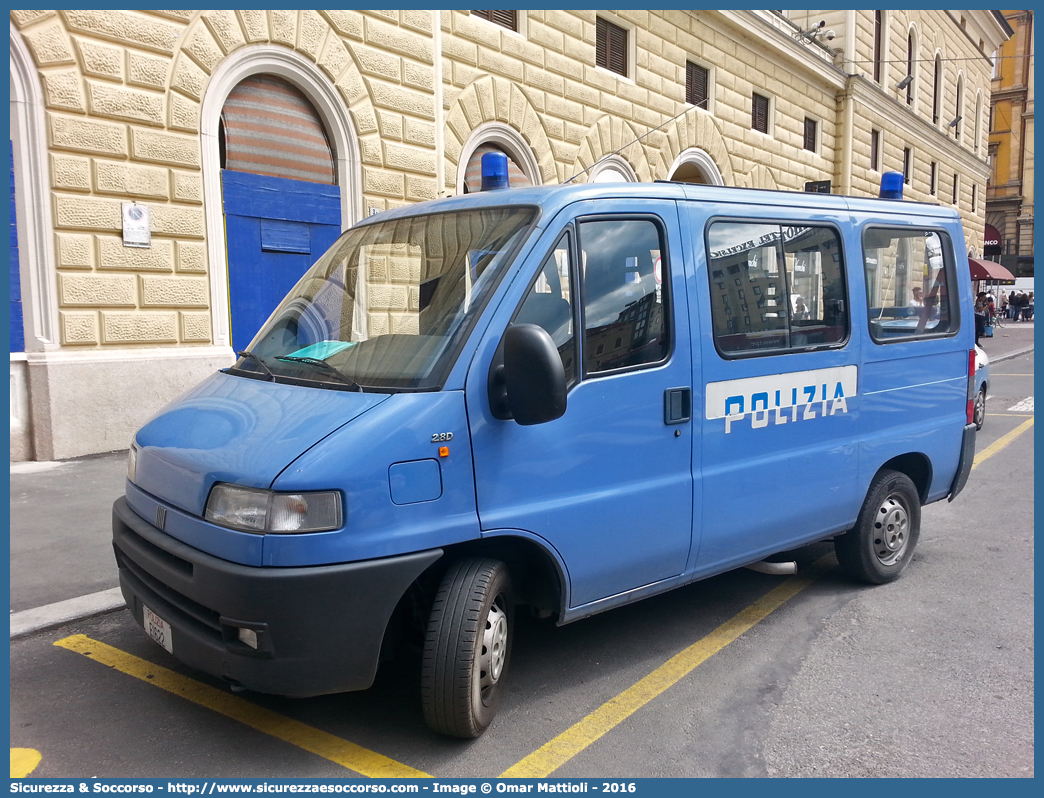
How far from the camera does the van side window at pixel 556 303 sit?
3.42m

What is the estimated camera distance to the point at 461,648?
3.13 m

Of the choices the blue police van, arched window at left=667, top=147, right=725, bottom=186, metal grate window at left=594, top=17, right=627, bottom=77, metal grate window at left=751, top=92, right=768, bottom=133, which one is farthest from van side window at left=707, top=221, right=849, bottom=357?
metal grate window at left=751, top=92, right=768, bottom=133

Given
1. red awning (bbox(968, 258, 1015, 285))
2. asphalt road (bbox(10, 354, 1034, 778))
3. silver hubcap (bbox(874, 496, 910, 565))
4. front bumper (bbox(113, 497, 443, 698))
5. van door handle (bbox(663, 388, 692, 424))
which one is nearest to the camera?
front bumper (bbox(113, 497, 443, 698))

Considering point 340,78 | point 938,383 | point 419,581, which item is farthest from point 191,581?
point 340,78

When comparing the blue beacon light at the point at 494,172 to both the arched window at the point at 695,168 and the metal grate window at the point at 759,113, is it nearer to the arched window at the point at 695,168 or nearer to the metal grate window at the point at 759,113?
the arched window at the point at 695,168

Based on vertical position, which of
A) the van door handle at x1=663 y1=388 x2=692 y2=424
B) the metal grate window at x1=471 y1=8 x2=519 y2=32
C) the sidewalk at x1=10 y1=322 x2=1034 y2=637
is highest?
the metal grate window at x1=471 y1=8 x2=519 y2=32

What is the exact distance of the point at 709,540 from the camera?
406 centimetres

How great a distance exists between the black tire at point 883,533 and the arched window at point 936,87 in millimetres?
34728

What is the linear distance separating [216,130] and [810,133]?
18.9 m

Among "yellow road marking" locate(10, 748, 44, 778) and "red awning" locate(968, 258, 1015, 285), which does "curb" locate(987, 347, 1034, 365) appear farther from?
"yellow road marking" locate(10, 748, 44, 778)

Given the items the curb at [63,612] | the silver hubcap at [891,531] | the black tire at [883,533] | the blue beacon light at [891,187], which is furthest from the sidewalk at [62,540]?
the blue beacon light at [891,187]

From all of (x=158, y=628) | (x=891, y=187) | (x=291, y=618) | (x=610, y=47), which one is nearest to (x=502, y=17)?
(x=610, y=47)

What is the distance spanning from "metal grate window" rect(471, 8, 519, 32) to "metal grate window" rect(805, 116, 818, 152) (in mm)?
12766

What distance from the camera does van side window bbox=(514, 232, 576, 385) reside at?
342 centimetres
